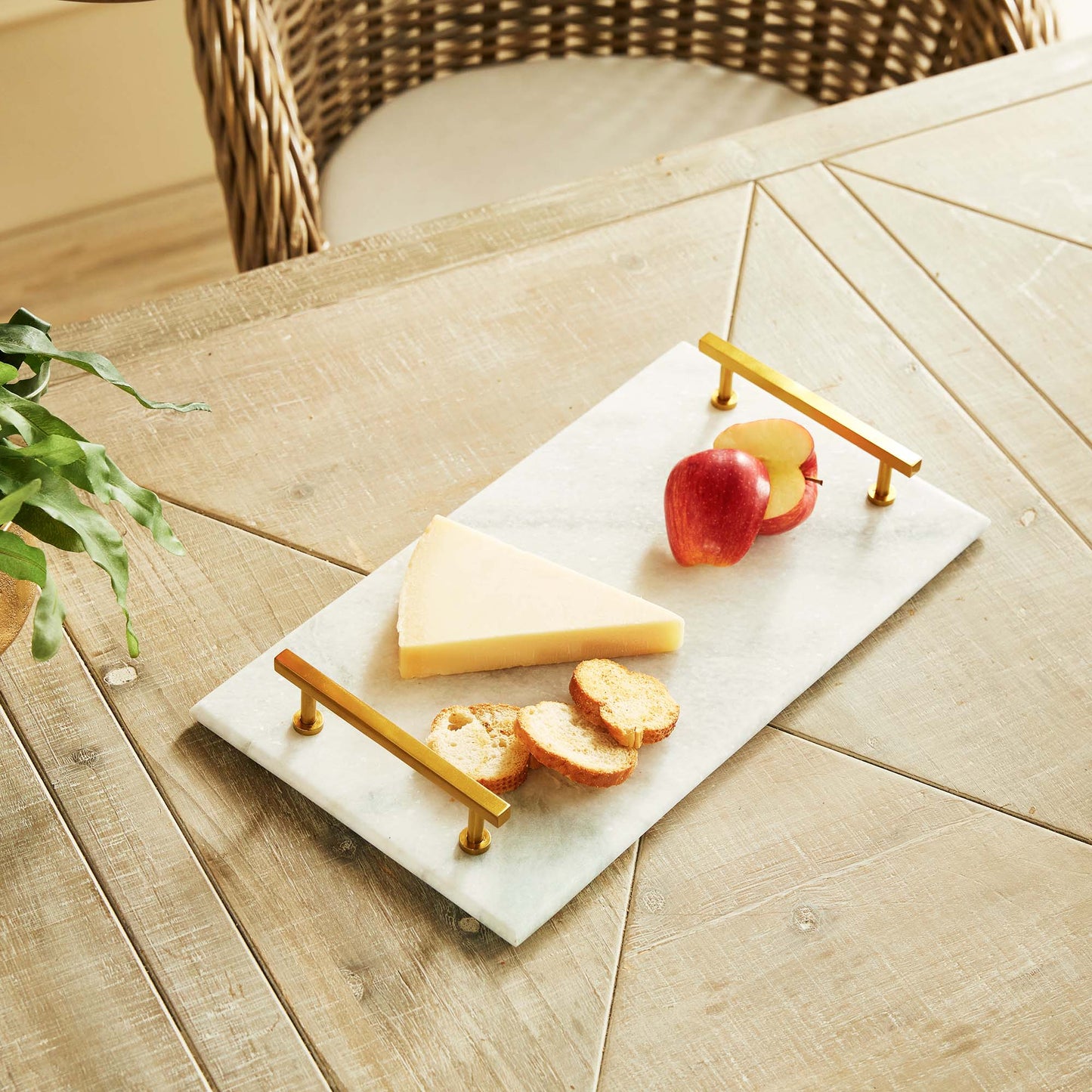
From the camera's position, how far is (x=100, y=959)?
71cm

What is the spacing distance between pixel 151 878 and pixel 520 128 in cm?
115

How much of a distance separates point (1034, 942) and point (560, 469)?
0.44 metres

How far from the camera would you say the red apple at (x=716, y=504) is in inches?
34.1

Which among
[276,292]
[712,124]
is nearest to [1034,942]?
[276,292]

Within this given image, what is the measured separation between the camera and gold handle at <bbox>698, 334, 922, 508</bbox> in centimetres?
91

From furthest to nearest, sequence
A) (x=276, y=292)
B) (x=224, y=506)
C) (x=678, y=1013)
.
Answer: (x=276, y=292)
(x=224, y=506)
(x=678, y=1013)

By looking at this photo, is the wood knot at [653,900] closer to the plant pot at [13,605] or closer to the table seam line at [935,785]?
the table seam line at [935,785]

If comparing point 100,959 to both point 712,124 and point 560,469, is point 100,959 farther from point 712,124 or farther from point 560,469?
point 712,124

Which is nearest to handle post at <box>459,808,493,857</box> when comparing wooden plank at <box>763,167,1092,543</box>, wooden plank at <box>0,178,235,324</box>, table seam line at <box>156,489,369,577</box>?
table seam line at <box>156,489,369,577</box>

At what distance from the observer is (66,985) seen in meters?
0.70

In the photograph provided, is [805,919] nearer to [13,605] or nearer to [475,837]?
[475,837]

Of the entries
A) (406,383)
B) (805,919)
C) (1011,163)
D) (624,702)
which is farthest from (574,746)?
(1011,163)

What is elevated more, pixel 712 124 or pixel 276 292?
pixel 276 292

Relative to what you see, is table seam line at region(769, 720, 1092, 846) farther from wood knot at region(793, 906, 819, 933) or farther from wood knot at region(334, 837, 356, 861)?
wood knot at region(334, 837, 356, 861)
